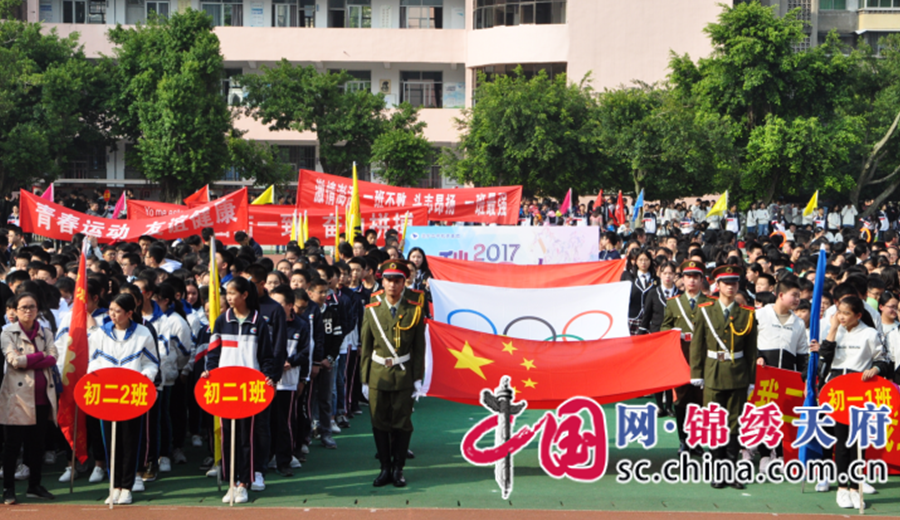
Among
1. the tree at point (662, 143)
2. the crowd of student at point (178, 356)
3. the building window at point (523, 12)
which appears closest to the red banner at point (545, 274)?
the crowd of student at point (178, 356)

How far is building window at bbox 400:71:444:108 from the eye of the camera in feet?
142

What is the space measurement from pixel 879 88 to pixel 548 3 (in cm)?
1367

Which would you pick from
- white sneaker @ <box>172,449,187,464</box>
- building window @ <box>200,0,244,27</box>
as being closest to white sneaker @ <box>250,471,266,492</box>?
white sneaker @ <box>172,449,187,464</box>

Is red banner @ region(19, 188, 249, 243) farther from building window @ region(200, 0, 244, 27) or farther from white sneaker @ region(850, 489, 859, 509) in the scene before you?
building window @ region(200, 0, 244, 27)

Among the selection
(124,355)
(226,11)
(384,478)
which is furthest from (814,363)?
(226,11)

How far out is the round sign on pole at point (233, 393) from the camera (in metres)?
6.77

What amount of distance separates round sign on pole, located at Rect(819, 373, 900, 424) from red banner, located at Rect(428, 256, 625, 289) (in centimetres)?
436

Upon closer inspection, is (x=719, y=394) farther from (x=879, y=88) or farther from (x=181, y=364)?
(x=879, y=88)

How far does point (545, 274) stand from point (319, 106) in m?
24.5

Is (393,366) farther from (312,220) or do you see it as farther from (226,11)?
(226,11)

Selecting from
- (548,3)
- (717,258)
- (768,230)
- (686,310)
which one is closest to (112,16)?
(548,3)

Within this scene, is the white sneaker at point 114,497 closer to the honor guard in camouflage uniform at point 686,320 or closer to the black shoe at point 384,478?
the black shoe at point 384,478

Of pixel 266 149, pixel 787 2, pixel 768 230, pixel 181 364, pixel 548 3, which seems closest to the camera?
pixel 181 364

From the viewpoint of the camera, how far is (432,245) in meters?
14.0
